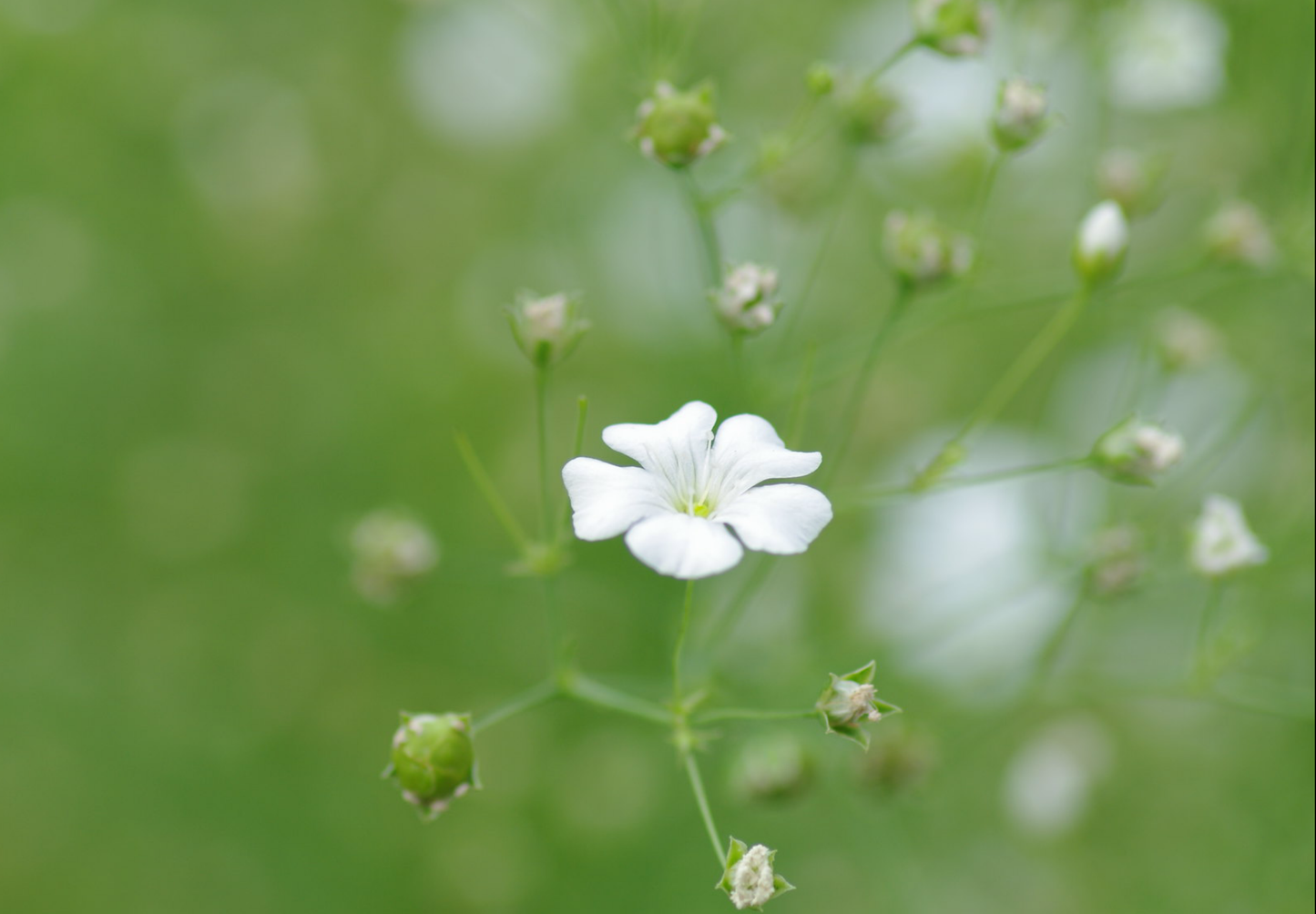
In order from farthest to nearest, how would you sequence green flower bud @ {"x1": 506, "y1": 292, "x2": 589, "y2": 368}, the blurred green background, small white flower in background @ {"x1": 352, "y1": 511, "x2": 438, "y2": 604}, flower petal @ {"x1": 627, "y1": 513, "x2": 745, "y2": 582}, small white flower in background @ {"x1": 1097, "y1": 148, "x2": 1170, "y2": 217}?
the blurred green background
small white flower in background @ {"x1": 1097, "y1": 148, "x2": 1170, "y2": 217}
small white flower in background @ {"x1": 352, "y1": 511, "x2": 438, "y2": 604}
green flower bud @ {"x1": 506, "y1": 292, "x2": 589, "y2": 368}
flower petal @ {"x1": 627, "y1": 513, "x2": 745, "y2": 582}

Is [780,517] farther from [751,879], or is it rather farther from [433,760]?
[433,760]

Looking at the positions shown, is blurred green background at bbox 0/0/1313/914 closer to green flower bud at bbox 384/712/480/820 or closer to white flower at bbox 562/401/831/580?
white flower at bbox 562/401/831/580

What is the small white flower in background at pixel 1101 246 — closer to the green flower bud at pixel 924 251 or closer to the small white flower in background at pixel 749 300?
the green flower bud at pixel 924 251

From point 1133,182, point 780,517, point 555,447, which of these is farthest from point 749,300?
point 555,447

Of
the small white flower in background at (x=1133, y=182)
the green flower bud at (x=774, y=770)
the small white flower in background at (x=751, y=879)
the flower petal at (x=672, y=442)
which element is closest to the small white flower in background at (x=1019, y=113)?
the small white flower in background at (x=1133, y=182)

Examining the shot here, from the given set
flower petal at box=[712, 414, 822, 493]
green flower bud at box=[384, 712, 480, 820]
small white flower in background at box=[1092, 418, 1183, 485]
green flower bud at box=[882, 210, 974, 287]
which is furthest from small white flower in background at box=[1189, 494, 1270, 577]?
green flower bud at box=[384, 712, 480, 820]

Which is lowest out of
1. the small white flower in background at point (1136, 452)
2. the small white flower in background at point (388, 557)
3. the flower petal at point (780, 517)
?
the flower petal at point (780, 517)

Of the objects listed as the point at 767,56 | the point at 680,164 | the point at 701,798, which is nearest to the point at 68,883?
the point at 701,798
